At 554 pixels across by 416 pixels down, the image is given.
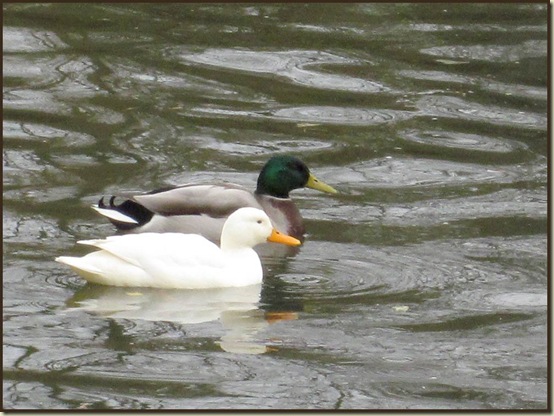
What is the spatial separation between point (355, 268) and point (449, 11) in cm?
812

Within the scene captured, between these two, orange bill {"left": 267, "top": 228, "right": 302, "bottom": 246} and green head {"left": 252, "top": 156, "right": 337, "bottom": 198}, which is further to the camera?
green head {"left": 252, "top": 156, "right": 337, "bottom": 198}

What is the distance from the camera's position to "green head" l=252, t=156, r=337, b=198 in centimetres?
1262

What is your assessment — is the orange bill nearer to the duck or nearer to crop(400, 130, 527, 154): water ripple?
the duck

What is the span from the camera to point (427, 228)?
11930 millimetres

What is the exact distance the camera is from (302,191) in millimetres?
13422

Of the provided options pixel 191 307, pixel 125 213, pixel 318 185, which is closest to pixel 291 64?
pixel 318 185

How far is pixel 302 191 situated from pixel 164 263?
120 inches

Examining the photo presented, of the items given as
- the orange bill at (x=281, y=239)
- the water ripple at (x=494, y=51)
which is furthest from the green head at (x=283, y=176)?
the water ripple at (x=494, y=51)

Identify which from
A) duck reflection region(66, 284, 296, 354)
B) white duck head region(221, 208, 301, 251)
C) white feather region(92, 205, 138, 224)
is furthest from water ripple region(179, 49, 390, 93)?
duck reflection region(66, 284, 296, 354)

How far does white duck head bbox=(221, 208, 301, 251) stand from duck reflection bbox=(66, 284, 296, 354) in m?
0.34

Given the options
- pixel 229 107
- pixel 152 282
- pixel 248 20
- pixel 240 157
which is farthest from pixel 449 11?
pixel 152 282

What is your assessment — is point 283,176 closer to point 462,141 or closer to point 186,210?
point 186,210

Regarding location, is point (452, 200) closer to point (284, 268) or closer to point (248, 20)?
point (284, 268)

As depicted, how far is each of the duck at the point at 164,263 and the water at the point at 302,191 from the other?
0.10 metres
